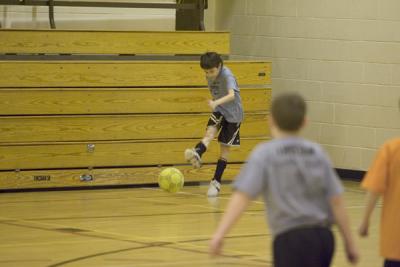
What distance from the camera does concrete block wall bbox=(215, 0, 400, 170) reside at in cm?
1230

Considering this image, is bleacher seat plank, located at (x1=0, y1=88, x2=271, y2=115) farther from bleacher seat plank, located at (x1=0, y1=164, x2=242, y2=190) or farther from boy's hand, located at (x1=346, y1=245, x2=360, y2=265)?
boy's hand, located at (x1=346, y1=245, x2=360, y2=265)

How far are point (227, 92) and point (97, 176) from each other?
2051 millimetres

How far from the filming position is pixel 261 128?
41.5ft

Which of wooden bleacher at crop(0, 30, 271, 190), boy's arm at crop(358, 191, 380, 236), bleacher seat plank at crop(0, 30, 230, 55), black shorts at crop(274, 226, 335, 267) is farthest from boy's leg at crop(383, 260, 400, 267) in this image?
bleacher seat plank at crop(0, 30, 230, 55)

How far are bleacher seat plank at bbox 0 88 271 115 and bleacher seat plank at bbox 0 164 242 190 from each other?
726 mm

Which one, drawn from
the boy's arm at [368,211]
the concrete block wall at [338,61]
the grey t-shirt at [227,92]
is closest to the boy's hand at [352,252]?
the boy's arm at [368,211]

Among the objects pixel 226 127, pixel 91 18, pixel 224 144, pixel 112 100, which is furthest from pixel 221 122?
pixel 91 18

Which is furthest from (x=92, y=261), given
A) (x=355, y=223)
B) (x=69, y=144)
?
(x=69, y=144)

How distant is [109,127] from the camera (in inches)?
470

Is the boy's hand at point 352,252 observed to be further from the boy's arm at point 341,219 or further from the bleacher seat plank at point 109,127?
the bleacher seat plank at point 109,127

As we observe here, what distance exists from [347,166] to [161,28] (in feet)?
10.7

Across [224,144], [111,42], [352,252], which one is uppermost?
[111,42]

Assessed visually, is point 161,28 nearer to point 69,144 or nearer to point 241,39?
point 241,39

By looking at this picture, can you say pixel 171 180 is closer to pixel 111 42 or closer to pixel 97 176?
pixel 97 176
